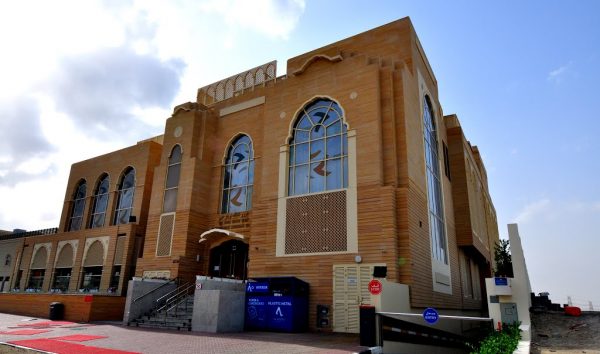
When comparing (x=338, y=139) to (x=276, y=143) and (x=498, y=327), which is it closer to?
(x=276, y=143)

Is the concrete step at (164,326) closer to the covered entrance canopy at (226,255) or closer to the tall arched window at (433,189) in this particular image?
the covered entrance canopy at (226,255)

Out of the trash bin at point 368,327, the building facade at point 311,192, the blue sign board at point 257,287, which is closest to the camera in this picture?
the trash bin at point 368,327

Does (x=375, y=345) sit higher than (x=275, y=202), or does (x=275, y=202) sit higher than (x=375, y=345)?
(x=275, y=202)

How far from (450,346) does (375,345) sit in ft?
34.0

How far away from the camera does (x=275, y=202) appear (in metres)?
19.9

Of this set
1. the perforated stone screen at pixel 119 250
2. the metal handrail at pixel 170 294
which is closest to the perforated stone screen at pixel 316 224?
the metal handrail at pixel 170 294

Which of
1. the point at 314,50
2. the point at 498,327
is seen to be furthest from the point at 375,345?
the point at 314,50

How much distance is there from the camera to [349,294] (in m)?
16.4

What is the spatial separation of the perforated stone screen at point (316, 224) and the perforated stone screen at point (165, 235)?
8.60 m

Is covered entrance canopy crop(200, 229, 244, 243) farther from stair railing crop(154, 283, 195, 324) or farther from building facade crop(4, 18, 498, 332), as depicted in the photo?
stair railing crop(154, 283, 195, 324)

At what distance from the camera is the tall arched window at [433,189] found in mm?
20578

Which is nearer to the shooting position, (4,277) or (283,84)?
(283,84)

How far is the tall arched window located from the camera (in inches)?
810

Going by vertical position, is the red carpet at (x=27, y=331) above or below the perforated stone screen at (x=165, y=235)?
below
